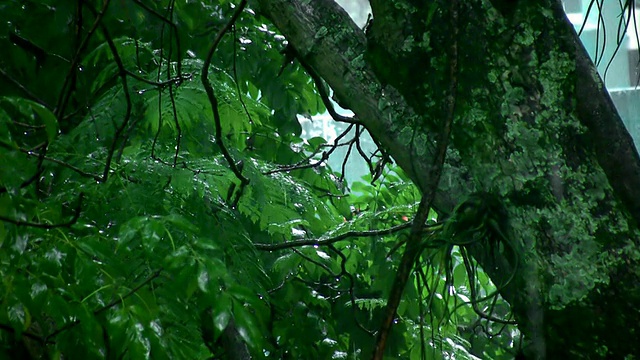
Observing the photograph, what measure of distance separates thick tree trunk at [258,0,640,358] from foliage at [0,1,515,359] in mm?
143

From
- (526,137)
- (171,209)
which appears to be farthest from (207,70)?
(526,137)

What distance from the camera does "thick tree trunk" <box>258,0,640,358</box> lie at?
3.17ft

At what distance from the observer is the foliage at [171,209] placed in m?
1.20

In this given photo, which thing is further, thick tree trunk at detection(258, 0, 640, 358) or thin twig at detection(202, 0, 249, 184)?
thin twig at detection(202, 0, 249, 184)

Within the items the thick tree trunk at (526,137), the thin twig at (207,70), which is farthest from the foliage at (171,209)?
the thick tree trunk at (526,137)

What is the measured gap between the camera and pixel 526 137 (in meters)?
1.01

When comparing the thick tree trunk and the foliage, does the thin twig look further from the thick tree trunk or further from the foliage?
the thick tree trunk

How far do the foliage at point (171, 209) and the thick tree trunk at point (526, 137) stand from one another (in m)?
0.14

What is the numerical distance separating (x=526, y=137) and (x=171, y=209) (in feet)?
3.61

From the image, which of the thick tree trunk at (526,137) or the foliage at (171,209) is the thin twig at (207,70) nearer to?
the foliage at (171,209)

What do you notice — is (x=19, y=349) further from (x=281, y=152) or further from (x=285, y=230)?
(x=281, y=152)

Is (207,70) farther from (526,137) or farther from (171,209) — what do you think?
(526,137)

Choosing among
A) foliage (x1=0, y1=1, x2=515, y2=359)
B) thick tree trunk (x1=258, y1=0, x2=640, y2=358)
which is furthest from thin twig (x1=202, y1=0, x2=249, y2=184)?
thick tree trunk (x1=258, y1=0, x2=640, y2=358)

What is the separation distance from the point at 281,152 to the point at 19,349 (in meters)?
1.90
